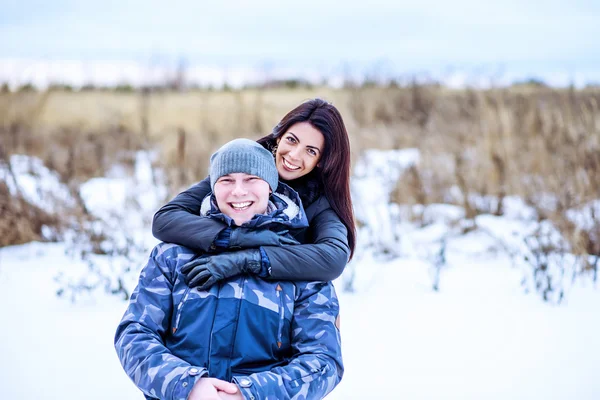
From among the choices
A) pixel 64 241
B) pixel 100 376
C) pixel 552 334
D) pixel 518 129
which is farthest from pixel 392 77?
pixel 100 376

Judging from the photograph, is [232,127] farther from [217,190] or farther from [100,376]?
[217,190]

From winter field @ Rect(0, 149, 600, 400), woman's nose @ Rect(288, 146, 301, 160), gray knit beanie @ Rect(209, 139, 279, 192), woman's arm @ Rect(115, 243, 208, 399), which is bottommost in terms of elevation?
winter field @ Rect(0, 149, 600, 400)

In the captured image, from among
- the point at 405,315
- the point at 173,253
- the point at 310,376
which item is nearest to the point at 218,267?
the point at 173,253

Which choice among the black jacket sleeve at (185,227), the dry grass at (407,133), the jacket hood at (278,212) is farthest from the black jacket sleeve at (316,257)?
the dry grass at (407,133)

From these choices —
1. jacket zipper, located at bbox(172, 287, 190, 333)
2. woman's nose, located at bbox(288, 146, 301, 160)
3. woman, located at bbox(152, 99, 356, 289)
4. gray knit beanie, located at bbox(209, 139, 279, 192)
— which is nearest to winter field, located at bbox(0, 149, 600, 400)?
woman, located at bbox(152, 99, 356, 289)

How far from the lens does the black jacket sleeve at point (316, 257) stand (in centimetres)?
222

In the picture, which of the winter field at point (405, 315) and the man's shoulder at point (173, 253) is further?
the winter field at point (405, 315)

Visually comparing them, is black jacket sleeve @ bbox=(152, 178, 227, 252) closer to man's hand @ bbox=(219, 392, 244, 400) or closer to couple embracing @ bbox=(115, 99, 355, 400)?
couple embracing @ bbox=(115, 99, 355, 400)

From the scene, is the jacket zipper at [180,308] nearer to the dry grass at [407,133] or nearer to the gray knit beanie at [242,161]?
the gray knit beanie at [242,161]

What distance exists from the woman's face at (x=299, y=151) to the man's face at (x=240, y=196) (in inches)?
23.0

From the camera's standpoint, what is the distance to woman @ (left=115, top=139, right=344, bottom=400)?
2000 millimetres

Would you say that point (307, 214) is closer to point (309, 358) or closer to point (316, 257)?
point (316, 257)

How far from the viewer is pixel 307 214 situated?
9.26 ft

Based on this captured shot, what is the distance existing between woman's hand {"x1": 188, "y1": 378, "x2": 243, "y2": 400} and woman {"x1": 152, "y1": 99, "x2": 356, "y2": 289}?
0.33m
